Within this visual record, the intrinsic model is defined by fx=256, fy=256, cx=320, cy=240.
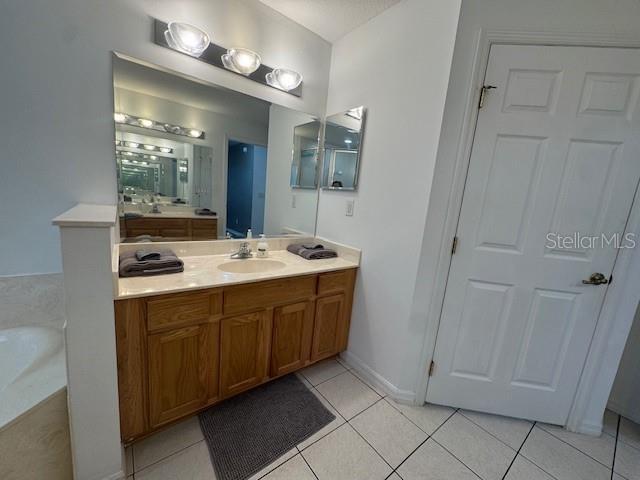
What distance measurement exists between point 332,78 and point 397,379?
2.29m

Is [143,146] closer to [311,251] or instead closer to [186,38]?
[186,38]

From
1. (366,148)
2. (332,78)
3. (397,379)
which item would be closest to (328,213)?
(366,148)

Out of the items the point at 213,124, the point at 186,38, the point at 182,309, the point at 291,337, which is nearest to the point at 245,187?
the point at 213,124

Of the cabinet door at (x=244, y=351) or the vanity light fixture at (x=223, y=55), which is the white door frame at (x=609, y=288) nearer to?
the cabinet door at (x=244, y=351)

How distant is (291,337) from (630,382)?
2232 mm

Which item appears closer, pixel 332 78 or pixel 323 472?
pixel 323 472

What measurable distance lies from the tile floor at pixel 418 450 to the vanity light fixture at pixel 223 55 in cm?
209

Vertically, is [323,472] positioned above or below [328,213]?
below

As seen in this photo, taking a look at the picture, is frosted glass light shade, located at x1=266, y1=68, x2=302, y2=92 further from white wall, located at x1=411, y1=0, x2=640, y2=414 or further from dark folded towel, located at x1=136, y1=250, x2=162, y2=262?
dark folded towel, located at x1=136, y1=250, x2=162, y2=262

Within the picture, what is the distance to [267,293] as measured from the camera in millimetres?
1476

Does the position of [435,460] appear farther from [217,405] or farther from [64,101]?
[64,101]

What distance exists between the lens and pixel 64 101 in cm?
119

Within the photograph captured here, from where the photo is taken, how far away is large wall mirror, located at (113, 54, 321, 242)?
1.40m

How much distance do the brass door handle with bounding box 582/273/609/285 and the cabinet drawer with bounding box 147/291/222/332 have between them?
6.46 ft
